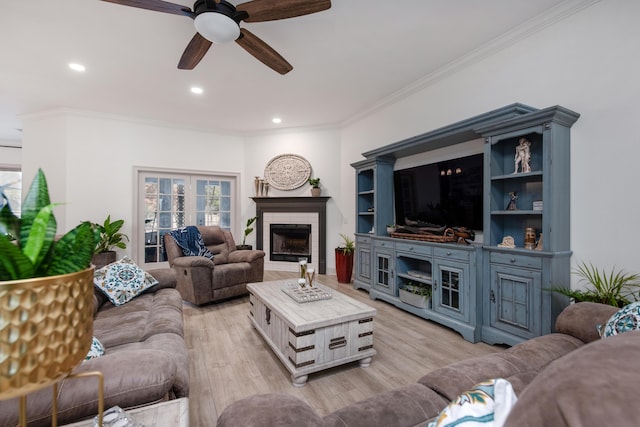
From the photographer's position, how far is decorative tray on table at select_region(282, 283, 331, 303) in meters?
2.46

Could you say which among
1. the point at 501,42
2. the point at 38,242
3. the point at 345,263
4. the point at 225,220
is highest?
the point at 501,42

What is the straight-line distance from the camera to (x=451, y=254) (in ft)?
9.64

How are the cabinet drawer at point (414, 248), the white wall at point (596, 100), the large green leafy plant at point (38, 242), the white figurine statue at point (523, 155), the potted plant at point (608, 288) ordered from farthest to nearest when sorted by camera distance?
the cabinet drawer at point (414, 248), the white figurine statue at point (523, 155), the white wall at point (596, 100), the potted plant at point (608, 288), the large green leafy plant at point (38, 242)

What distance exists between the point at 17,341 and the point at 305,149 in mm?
5551

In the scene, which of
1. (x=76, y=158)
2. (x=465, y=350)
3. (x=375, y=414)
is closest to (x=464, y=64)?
(x=465, y=350)

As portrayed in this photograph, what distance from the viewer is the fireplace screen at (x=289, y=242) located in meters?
5.76

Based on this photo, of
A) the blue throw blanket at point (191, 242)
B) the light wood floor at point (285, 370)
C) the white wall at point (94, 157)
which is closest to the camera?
the light wood floor at point (285, 370)

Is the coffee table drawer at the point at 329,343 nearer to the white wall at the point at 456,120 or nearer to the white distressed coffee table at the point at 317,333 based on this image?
the white distressed coffee table at the point at 317,333

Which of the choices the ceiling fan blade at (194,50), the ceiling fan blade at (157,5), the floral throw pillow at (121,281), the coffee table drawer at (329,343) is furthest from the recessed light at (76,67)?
the coffee table drawer at (329,343)

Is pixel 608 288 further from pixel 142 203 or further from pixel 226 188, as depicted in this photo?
pixel 142 203

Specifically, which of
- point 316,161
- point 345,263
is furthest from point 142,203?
point 345,263

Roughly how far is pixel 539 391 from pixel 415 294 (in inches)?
121

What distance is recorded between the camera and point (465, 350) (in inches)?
100

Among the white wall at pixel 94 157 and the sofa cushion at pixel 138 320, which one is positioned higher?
the white wall at pixel 94 157
